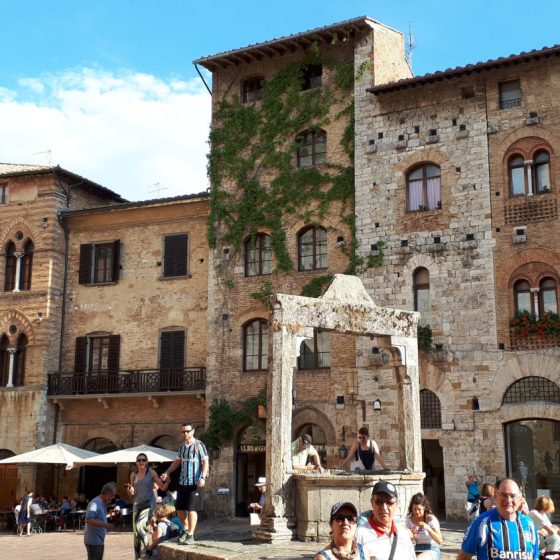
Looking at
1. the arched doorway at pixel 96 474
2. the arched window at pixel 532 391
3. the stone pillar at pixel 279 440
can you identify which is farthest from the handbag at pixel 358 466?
the arched doorway at pixel 96 474

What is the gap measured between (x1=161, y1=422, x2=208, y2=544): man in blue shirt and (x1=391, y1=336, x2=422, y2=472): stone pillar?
461 cm

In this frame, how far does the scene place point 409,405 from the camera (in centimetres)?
1512

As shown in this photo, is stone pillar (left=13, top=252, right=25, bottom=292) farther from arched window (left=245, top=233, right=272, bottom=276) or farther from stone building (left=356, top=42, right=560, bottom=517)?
stone building (left=356, top=42, right=560, bottom=517)

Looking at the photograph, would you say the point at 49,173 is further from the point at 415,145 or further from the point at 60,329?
the point at 415,145

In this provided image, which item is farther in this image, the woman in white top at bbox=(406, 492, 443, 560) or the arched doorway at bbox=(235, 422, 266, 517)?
the arched doorway at bbox=(235, 422, 266, 517)

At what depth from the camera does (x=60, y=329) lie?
2869 cm

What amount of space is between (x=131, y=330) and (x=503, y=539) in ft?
74.6

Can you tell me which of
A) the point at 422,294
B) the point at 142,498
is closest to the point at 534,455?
the point at 422,294

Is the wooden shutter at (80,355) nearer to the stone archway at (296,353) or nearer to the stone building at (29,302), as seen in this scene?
the stone building at (29,302)

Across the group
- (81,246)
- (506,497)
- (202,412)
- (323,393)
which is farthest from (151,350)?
(506,497)

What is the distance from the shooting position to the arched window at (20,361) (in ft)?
92.9

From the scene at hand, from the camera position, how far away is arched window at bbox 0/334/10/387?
→ 2848 cm

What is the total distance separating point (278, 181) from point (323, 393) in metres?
6.86

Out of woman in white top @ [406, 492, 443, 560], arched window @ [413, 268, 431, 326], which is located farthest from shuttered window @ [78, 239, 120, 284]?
woman in white top @ [406, 492, 443, 560]
